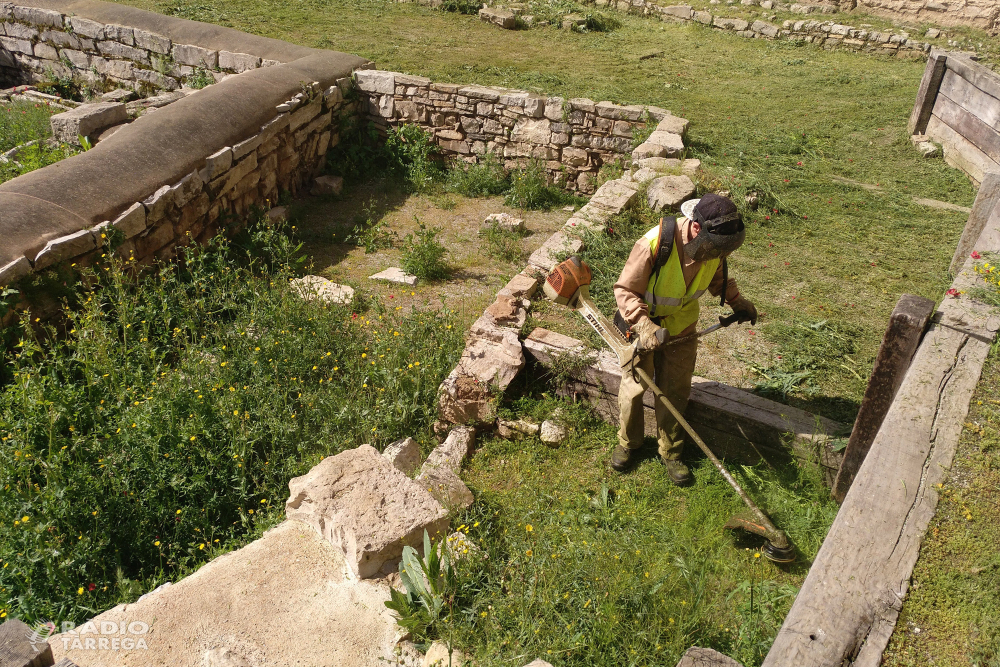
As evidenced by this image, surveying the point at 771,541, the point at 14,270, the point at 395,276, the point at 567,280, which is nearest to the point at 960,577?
the point at 771,541

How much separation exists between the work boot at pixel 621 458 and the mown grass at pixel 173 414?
1.43 meters

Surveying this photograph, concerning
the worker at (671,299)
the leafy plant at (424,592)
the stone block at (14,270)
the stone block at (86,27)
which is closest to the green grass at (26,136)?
the stone block at (86,27)

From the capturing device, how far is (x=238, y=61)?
32.6 ft

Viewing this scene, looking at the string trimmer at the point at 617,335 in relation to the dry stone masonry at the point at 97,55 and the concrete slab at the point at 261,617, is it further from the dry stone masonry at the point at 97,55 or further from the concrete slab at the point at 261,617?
the dry stone masonry at the point at 97,55

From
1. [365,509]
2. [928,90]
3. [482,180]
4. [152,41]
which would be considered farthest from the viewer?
[152,41]

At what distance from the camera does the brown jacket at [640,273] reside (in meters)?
4.18

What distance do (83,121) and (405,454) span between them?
667 cm

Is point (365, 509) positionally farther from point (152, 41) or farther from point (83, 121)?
point (152, 41)

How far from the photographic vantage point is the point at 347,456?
4.19 m

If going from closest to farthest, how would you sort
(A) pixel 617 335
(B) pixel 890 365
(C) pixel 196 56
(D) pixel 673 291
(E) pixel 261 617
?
(E) pixel 261 617
(B) pixel 890 365
(D) pixel 673 291
(A) pixel 617 335
(C) pixel 196 56

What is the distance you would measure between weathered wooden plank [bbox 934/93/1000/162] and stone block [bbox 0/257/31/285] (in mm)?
9739

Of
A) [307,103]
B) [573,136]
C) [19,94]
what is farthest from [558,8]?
[19,94]

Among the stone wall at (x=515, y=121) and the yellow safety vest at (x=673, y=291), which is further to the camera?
the stone wall at (x=515, y=121)

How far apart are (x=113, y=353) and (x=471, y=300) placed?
3.21 metres
